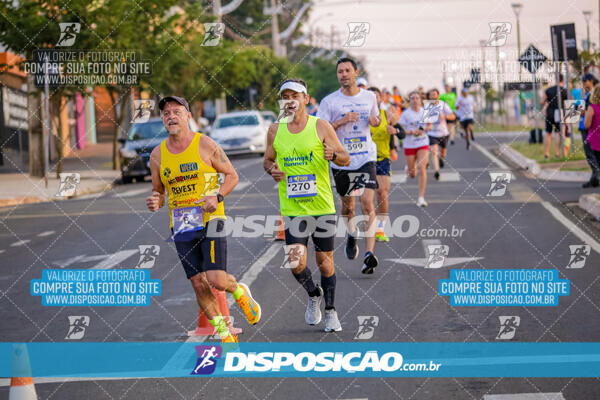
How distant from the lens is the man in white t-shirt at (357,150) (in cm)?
1070

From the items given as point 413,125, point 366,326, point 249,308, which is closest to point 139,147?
point 413,125

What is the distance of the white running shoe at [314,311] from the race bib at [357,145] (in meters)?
2.67

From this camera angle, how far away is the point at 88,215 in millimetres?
18906

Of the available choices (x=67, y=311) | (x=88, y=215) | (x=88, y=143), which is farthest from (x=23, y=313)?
(x=88, y=143)

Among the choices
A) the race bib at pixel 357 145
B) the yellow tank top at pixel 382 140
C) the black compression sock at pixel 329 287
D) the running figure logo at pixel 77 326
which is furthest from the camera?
the yellow tank top at pixel 382 140

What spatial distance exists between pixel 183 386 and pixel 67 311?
3.30m

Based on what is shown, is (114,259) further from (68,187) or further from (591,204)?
(68,187)

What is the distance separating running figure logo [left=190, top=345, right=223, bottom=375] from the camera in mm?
7108

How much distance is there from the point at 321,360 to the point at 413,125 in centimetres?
952

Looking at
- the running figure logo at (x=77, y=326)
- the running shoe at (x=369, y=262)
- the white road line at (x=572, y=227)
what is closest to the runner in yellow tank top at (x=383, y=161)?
the running shoe at (x=369, y=262)

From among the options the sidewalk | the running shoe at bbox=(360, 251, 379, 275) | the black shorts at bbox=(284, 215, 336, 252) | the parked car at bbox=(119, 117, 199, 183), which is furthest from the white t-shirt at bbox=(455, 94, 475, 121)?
the black shorts at bbox=(284, 215, 336, 252)

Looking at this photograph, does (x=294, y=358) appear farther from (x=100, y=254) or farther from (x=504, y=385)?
(x=100, y=254)

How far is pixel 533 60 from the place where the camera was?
69.5ft

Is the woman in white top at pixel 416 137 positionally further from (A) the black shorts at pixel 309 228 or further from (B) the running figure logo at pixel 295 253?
(B) the running figure logo at pixel 295 253
